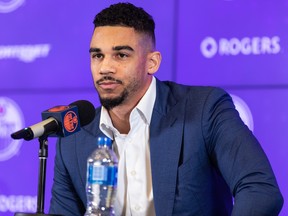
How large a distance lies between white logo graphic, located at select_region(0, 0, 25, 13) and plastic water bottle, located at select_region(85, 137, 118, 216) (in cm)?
137

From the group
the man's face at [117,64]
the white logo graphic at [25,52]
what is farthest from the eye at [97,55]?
the white logo graphic at [25,52]

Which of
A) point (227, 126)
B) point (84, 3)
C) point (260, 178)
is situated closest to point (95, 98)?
point (84, 3)

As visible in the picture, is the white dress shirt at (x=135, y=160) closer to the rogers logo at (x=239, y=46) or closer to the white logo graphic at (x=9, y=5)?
the rogers logo at (x=239, y=46)

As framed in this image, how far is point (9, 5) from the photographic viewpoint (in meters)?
2.93

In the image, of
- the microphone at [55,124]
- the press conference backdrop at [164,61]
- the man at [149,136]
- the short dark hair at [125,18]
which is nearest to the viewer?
the microphone at [55,124]

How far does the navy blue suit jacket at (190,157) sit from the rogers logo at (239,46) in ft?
Result: 1.30

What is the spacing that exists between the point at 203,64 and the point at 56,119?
110cm

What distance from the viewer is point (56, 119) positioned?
147 cm

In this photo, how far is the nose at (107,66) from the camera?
6.15ft

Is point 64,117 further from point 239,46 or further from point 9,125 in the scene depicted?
point 9,125

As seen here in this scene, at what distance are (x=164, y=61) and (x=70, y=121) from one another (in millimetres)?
1102

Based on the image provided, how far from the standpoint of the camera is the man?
1.87m

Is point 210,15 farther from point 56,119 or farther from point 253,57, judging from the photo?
point 56,119

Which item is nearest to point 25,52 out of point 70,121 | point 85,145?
point 85,145
